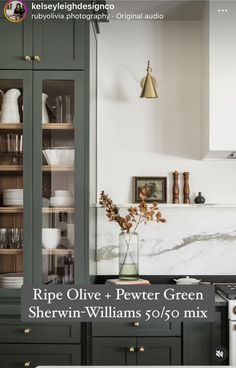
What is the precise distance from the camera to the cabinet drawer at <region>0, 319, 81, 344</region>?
3061 millimetres

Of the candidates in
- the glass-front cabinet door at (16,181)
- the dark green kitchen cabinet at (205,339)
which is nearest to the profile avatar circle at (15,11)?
the glass-front cabinet door at (16,181)

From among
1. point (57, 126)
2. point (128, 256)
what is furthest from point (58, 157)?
point (128, 256)

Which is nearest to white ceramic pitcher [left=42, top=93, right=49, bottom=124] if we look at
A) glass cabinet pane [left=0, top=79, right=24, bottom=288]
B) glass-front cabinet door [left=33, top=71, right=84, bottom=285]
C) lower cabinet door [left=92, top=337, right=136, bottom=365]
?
glass-front cabinet door [left=33, top=71, right=84, bottom=285]

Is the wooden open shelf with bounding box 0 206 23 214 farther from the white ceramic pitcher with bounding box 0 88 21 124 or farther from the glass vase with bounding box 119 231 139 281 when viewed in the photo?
the glass vase with bounding box 119 231 139 281

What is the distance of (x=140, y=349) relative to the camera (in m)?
3.03

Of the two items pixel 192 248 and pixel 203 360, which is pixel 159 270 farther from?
pixel 203 360

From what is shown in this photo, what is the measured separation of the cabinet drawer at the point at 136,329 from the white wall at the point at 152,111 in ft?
2.83

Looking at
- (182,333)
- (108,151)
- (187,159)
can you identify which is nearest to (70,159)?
(108,151)

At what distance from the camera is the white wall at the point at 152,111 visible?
11.9 feet

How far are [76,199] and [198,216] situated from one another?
87 centimetres

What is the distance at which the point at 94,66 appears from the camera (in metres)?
3.52

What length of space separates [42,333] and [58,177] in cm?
83

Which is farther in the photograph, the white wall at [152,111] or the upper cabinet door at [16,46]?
the white wall at [152,111]

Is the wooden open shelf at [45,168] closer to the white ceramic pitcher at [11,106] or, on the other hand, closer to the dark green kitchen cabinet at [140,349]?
the white ceramic pitcher at [11,106]
